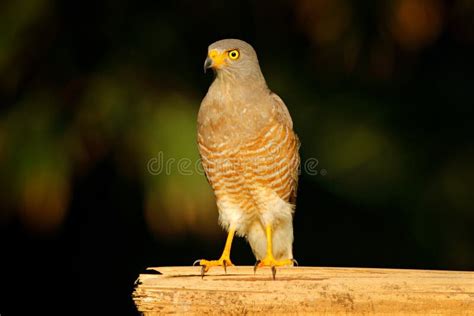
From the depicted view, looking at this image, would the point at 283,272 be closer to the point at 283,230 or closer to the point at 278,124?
the point at 278,124

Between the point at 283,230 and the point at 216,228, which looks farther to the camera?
the point at 216,228

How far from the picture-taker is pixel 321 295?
10.3 ft

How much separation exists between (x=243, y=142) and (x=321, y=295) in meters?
1.30

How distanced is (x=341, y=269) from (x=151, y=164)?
1.90m

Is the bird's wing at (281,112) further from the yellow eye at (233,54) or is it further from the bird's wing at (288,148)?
the yellow eye at (233,54)

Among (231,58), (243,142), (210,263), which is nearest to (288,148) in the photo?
(243,142)

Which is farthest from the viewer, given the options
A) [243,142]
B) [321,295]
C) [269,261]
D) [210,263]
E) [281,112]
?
[281,112]

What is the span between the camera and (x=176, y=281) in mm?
3264

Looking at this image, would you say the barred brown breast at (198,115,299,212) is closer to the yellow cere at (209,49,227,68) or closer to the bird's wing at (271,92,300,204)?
the bird's wing at (271,92,300,204)

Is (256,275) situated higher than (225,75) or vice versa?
(225,75)

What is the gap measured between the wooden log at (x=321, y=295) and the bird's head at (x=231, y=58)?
144 cm


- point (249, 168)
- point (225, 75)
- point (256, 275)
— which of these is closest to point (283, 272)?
point (256, 275)

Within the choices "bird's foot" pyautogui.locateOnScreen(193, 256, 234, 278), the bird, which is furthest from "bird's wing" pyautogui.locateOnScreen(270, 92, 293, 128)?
"bird's foot" pyautogui.locateOnScreen(193, 256, 234, 278)

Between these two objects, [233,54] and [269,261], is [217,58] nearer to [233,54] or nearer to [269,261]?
[233,54]
